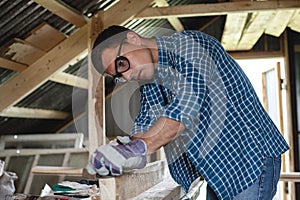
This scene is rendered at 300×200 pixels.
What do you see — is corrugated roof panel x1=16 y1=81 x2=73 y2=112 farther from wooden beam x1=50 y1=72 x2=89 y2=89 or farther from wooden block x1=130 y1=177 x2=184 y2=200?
wooden block x1=130 y1=177 x2=184 y2=200

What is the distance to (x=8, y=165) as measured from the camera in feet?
18.5

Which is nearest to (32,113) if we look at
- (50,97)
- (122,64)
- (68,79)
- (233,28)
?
(50,97)

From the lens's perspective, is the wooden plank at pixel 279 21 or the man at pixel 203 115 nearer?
the man at pixel 203 115

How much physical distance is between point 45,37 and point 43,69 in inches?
11.8

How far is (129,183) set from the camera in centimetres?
153

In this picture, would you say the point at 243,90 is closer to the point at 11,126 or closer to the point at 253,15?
the point at 253,15

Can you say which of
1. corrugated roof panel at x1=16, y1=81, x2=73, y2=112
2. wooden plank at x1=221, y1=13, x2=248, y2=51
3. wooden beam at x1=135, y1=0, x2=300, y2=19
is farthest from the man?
corrugated roof panel at x1=16, y1=81, x2=73, y2=112

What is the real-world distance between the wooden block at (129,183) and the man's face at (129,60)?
337 millimetres

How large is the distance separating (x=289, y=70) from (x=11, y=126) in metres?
3.42

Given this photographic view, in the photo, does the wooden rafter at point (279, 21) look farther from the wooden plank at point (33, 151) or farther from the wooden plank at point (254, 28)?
the wooden plank at point (33, 151)

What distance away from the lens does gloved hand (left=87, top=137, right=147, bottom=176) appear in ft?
4.15

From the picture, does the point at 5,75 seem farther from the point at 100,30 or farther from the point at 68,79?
the point at 100,30

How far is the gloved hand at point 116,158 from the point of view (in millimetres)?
1266

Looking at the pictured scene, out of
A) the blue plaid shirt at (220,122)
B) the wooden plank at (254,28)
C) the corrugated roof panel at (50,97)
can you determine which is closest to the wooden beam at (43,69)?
the corrugated roof panel at (50,97)
